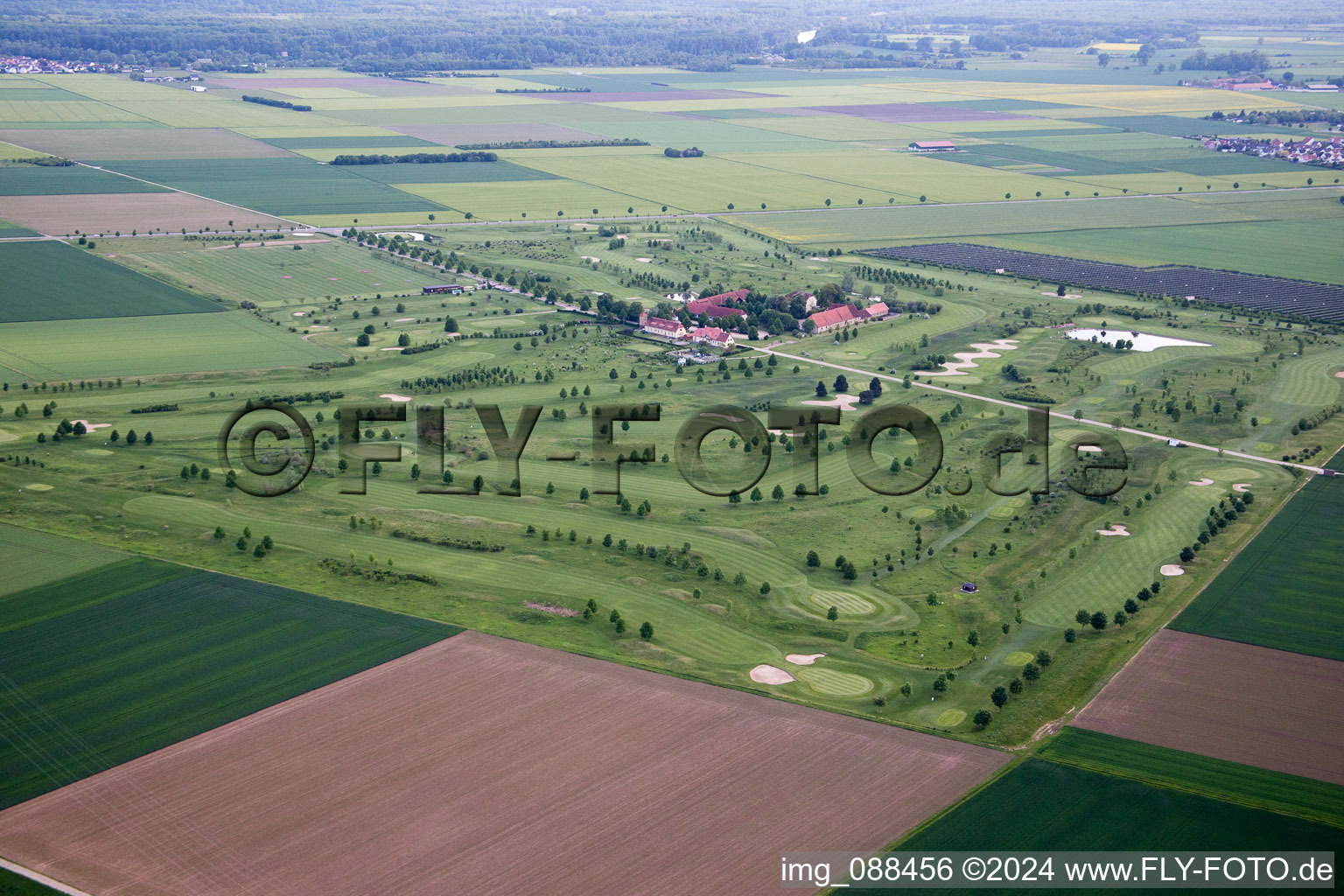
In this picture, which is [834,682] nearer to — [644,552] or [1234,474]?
[644,552]

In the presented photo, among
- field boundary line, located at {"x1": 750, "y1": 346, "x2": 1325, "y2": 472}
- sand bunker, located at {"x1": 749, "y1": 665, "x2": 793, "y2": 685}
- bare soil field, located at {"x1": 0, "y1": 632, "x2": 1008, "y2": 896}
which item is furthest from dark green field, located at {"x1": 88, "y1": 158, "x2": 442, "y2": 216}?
bare soil field, located at {"x1": 0, "y1": 632, "x2": 1008, "y2": 896}

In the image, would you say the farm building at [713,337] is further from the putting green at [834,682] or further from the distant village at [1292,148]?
the distant village at [1292,148]

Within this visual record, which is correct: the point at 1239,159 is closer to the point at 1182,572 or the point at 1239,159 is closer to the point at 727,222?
the point at 727,222

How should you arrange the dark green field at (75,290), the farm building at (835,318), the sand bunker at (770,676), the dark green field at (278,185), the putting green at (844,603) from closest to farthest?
the sand bunker at (770,676), the putting green at (844,603), the dark green field at (75,290), the farm building at (835,318), the dark green field at (278,185)

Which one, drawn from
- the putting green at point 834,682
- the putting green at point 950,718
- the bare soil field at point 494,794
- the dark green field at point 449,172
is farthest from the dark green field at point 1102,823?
the dark green field at point 449,172

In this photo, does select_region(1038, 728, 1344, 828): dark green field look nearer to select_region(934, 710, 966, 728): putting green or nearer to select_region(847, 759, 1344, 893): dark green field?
select_region(847, 759, 1344, 893): dark green field

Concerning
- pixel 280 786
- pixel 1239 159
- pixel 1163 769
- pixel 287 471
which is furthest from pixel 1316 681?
pixel 1239 159

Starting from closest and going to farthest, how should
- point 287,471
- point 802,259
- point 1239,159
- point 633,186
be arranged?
point 287,471
point 802,259
point 633,186
point 1239,159
